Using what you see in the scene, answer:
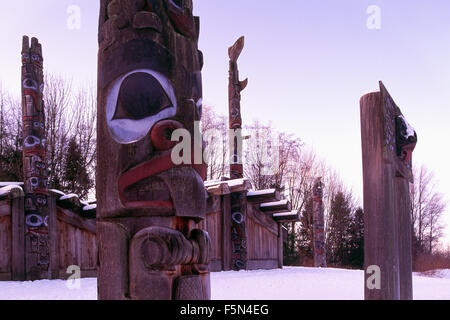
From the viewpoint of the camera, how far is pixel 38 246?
34.5 feet

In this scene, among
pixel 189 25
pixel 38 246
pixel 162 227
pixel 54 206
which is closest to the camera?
pixel 162 227

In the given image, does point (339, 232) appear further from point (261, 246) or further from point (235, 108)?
point (235, 108)

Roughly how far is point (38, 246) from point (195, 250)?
26.3ft

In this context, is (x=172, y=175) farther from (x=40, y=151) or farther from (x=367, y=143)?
(x=40, y=151)

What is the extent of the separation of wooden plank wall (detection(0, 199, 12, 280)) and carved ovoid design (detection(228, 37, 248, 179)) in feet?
23.5

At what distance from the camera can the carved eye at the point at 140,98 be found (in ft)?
12.6

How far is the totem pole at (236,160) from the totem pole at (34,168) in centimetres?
573

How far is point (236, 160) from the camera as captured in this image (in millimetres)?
15516

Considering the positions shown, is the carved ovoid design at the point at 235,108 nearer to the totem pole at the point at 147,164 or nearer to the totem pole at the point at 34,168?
the totem pole at the point at 34,168

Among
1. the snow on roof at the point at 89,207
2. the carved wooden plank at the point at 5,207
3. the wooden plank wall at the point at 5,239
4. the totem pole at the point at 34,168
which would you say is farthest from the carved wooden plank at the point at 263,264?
the carved wooden plank at the point at 5,207

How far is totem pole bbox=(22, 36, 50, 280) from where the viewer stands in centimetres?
1047

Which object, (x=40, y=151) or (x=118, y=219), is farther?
(x=40, y=151)

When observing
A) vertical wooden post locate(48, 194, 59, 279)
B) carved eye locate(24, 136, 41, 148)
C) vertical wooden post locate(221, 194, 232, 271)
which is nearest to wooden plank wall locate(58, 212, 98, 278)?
vertical wooden post locate(48, 194, 59, 279)
